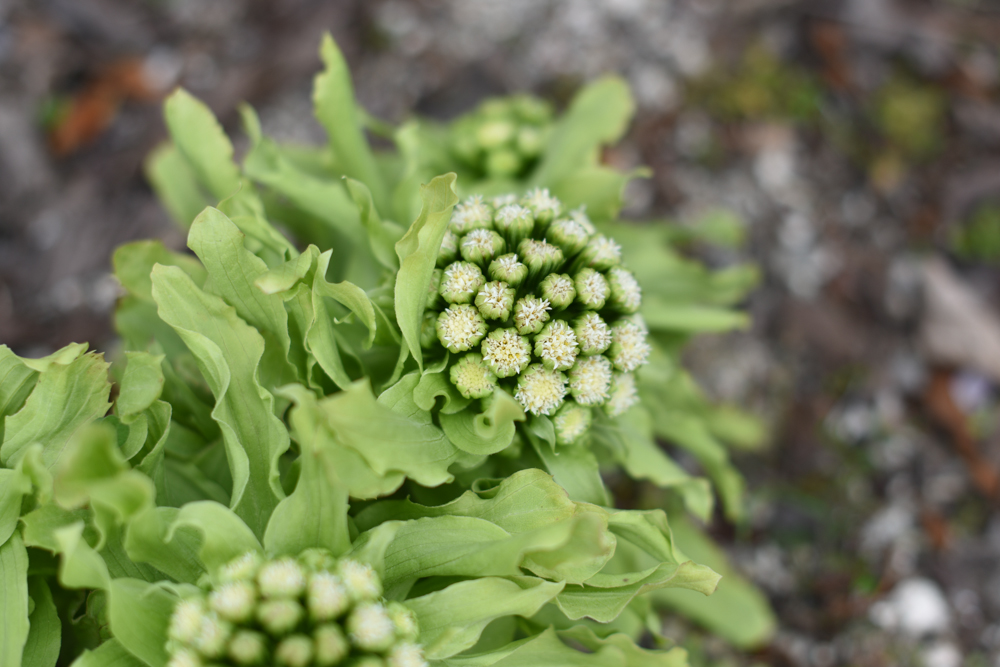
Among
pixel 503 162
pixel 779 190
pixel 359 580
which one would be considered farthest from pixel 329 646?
pixel 779 190

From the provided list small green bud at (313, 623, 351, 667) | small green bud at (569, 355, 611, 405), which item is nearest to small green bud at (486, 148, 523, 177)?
small green bud at (569, 355, 611, 405)

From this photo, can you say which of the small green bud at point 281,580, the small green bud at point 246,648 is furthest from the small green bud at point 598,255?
the small green bud at point 246,648

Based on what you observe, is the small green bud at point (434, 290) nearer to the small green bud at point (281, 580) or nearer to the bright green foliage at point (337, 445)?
the bright green foliage at point (337, 445)

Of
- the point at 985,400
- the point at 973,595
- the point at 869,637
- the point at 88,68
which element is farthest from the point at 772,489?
the point at 88,68

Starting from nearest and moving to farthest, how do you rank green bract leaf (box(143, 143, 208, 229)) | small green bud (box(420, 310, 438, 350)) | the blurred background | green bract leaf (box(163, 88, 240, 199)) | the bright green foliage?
the bright green foliage < small green bud (box(420, 310, 438, 350)) < green bract leaf (box(163, 88, 240, 199)) < green bract leaf (box(143, 143, 208, 229)) < the blurred background

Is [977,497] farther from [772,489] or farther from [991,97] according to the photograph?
[991,97]

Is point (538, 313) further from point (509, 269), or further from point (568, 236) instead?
point (568, 236)

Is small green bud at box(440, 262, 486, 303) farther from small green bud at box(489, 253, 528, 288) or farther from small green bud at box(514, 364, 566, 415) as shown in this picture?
small green bud at box(514, 364, 566, 415)
